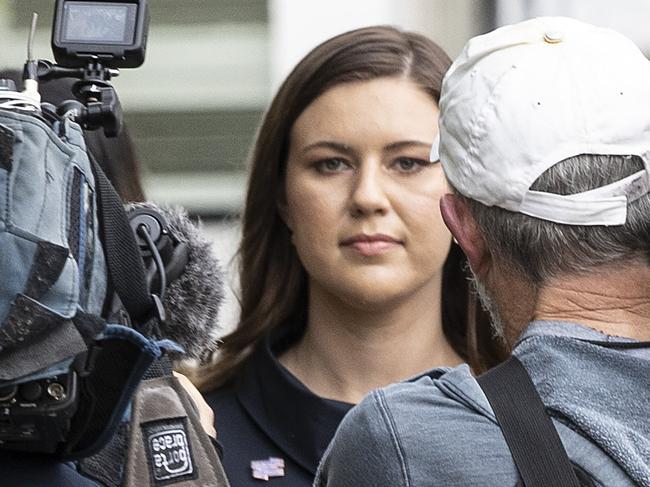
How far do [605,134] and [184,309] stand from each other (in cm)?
75

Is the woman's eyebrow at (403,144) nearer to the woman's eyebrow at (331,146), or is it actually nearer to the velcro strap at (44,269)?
the woman's eyebrow at (331,146)

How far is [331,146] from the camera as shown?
3100 mm

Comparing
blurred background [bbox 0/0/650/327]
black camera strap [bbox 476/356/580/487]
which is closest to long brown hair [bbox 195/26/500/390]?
black camera strap [bbox 476/356/580/487]

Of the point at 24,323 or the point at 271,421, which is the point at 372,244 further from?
the point at 24,323

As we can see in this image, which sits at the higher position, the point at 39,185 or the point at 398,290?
the point at 39,185

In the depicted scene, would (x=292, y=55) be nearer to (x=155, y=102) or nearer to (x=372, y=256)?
(x=155, y=102)

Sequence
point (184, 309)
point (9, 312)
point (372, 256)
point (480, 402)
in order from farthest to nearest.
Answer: point (372, 256), point (184, 309), point (480, 402), point (9, 312)

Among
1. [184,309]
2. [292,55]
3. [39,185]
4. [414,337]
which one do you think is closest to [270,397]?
[414,337]

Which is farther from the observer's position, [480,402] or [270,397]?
[270,397]

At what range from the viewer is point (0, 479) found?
191 centimetres

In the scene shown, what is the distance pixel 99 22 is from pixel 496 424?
84 centimetres

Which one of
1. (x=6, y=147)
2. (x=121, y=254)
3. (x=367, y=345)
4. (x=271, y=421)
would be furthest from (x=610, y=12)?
(x=6, y=147)

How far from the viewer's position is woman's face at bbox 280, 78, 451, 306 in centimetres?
304

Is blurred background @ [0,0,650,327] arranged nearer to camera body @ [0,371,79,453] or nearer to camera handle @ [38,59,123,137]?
camera handle @ [38,59,123,137]
